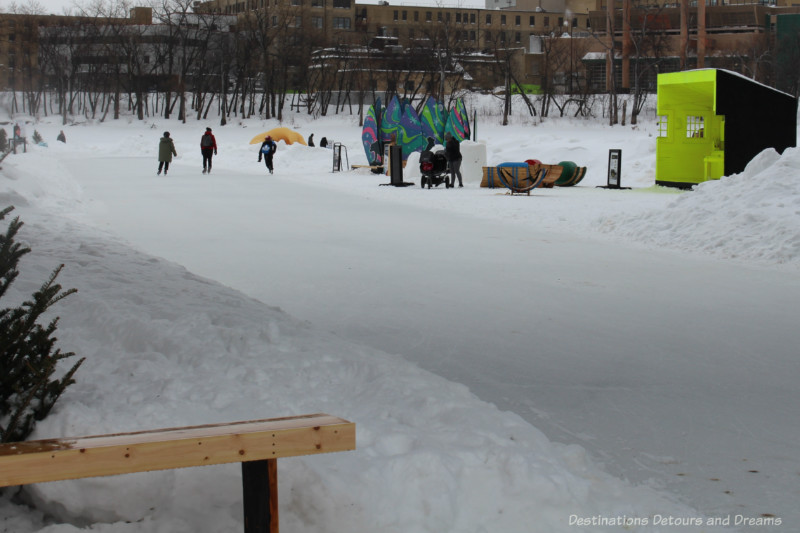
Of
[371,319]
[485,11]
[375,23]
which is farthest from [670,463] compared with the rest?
[485,11]

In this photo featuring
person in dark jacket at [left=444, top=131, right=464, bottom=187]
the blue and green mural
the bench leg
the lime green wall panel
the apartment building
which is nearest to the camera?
the bench leg

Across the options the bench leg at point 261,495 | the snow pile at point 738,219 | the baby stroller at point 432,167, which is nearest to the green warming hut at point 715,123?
the baby stroller at point 432,167

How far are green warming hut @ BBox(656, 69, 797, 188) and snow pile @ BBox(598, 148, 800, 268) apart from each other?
23.3 feet

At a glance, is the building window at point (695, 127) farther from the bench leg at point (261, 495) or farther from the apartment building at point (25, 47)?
the apartment building at point (25, 47)

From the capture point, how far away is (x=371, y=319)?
7836 millimetres

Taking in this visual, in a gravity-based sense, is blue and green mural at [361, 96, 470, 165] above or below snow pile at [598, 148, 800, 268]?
above

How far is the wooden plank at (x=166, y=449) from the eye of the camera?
2.85 m

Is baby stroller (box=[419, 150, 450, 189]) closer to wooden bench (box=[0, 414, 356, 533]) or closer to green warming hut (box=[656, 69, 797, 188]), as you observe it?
green warming hut (box=[656, 69, 797, 188])

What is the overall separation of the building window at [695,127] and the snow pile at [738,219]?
9.12 m

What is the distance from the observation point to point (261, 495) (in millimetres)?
3234

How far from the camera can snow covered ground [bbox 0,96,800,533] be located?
3.74 metres

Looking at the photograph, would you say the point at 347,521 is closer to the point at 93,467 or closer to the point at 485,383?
the point at 93,467

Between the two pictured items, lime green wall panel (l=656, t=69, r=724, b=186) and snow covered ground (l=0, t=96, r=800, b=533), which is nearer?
snow covered ground (l=0, t=96, r=800, b=533)

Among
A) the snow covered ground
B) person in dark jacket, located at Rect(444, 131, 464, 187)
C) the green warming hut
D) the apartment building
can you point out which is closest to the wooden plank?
the snow covered ground
